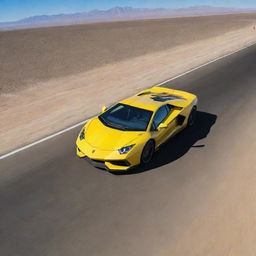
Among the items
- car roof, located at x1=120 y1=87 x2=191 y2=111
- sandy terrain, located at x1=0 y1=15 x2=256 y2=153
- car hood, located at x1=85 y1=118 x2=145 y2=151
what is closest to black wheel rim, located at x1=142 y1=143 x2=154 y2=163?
car hood, located at x1=85 y1=118 x2=145 y2=151

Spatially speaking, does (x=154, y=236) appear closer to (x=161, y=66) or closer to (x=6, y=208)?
(x=6, y=208)

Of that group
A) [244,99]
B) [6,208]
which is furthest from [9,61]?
[6,208]

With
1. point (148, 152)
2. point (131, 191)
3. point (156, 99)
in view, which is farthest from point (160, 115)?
point (131, 191)

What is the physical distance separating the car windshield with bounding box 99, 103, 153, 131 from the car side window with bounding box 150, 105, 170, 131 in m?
0.20

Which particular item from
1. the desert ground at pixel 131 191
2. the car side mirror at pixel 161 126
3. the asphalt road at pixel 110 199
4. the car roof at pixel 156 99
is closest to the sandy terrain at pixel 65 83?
the desert ground at pixel 131 191

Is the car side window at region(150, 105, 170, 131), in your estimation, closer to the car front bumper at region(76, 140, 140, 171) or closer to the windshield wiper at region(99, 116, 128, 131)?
the windshield wiper at region(99, 116, 128, 131)

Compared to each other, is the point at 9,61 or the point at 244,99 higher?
the point at 244,99

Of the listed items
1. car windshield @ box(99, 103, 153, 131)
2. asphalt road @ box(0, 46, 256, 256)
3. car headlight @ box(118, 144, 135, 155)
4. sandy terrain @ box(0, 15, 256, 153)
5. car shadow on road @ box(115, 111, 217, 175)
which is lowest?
sandy terrain @ box(0, 15, 256, 153)

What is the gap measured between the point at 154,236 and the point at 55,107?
871 cm

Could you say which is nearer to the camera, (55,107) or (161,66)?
(55,107)

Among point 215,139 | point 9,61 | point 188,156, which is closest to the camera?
point 188,156

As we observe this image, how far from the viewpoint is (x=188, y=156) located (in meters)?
8.50

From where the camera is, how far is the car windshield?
26.0 ft

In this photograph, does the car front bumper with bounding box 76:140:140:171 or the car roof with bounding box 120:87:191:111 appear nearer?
the car front bumper with bounding box 76:140:140:171
